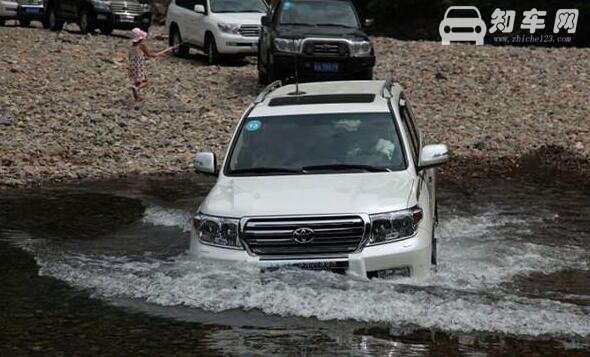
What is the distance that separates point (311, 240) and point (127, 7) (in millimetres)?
23877

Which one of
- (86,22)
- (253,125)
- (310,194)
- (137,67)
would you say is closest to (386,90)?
(253,125)

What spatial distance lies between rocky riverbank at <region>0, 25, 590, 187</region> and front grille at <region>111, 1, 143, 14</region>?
3612 mm

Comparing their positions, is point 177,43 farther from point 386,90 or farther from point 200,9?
point 386,90

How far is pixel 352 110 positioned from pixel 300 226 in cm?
181

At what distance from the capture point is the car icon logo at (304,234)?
7.68 metres

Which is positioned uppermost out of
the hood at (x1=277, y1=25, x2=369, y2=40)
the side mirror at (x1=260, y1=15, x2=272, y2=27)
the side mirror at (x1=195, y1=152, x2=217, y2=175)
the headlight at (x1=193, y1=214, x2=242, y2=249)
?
the side mirror at (x1=195, y1=152, x2=217, y2=175)

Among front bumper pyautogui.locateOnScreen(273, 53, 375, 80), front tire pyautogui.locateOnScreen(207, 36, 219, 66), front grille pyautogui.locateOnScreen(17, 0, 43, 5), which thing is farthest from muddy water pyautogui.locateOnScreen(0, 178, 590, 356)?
Answer: front grille pyautogui.locateOnScreen(17, 0, 43, 5)

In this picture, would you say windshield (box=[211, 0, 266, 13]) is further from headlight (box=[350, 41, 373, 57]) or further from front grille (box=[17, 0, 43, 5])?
front grille (box=[17, 0, 43, 5])

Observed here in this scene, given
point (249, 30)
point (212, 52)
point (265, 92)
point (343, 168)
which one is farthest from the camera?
point (212, 52)

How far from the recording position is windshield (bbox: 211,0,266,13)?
24844mm

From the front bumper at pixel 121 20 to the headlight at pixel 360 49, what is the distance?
12.9 metres

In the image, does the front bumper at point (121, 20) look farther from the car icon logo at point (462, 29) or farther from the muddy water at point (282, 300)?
the muddy water at point (282, 300)

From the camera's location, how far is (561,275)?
9.33m

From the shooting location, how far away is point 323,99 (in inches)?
373
